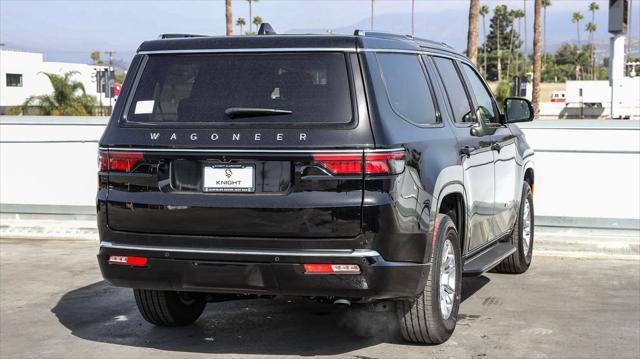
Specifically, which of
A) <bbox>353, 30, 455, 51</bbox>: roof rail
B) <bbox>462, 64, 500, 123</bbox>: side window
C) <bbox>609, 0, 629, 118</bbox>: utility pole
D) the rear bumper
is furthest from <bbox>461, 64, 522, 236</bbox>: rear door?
<bbox>609, 0, 629, 118</bbox>: utility pole

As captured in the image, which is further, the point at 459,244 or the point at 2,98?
the point at 2,98

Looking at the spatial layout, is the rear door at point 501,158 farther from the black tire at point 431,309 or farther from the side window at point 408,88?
the black tire at point 431,309

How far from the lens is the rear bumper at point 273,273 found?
520cm

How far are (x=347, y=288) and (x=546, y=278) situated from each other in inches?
158

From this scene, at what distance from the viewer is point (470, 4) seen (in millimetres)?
37656

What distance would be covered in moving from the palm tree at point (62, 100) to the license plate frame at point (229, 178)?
4343cm

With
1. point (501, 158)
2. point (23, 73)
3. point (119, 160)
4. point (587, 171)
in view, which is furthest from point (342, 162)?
point (23, 73)

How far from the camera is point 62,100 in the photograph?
48.4 metres

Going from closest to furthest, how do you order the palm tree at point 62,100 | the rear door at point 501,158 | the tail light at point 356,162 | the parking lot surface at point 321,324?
1. the tail light at point 356,162
2. the parking lot surface at point 321,324
3. the rear door at point 501,158
4. the palm tree at point 62,100

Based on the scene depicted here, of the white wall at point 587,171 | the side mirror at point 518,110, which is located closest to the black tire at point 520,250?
the side mirror at point 518,110

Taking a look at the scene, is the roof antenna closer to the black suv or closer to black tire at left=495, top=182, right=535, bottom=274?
the black suv

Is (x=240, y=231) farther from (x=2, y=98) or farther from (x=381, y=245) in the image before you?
(x=2, y=98)

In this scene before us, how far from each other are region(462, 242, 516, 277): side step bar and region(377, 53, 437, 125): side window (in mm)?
1138

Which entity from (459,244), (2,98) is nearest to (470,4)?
(459,244)
